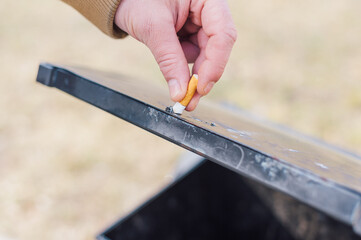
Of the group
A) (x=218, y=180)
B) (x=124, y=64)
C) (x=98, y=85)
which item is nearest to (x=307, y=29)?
(x=124, y=64)

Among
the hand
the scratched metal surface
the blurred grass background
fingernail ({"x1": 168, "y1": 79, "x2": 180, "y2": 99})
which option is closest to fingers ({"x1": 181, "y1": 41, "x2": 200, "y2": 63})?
the hand

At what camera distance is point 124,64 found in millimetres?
4297

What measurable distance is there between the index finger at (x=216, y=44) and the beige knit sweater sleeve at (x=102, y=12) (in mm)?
312

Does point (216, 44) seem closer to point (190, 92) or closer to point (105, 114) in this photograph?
point (190, 92)

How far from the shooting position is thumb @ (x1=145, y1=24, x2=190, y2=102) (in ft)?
3.26

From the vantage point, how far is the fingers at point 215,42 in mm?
1004

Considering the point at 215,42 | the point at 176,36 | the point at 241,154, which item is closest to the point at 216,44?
the point at 215,42

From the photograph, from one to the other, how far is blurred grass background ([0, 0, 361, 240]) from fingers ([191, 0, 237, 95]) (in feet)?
5.46

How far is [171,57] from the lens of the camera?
100cm

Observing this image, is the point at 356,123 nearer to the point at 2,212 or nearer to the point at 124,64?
the point at 124,64

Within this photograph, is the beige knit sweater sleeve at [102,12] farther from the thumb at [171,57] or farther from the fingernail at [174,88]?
the fingernail at [174,88]

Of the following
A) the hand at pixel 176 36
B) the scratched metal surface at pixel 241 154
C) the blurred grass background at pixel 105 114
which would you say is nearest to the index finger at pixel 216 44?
the hand at pixel 176 36

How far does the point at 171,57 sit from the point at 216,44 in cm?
14

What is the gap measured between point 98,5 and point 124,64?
3138 millimetres
